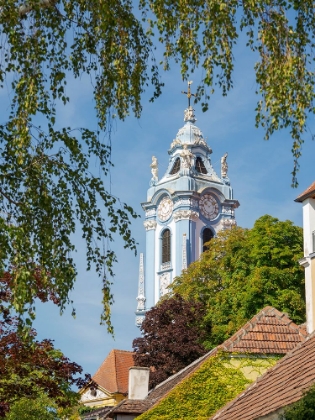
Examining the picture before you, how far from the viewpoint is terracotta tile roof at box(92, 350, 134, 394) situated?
5141 centimetres

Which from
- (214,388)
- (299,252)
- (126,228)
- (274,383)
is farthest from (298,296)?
(126,228)

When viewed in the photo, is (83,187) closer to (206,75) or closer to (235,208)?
(206,75)

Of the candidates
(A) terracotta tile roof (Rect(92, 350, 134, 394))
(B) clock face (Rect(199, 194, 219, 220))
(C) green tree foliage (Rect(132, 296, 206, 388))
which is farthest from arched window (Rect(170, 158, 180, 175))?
(C) green tree foliage (Rect(132, 296, 206, 388))

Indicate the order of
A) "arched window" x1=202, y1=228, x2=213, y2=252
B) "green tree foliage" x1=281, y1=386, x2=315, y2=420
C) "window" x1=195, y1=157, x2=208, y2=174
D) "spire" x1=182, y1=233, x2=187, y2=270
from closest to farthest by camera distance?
"green tree foliage" x1=281, y1=386, x2=315, y2=420 < "spire" x1=182, y1=233, x2=187, y2=270 < "arched window" x1=202, y1=228, x2=213, y2=252 < "window" x1=195, y1=157, x2=208, y2=174

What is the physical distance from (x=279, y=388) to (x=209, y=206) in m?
54.4

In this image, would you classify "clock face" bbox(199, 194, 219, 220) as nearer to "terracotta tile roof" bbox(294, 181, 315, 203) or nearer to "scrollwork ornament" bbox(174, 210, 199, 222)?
"scrollwork ornament" bbox(174, 210, 199, 222)

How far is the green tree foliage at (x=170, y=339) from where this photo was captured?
39.1 metres

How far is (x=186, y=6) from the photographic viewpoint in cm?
978

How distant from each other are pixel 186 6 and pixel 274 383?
8245 millimetres

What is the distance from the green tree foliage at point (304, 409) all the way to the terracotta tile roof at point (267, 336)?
367 inches

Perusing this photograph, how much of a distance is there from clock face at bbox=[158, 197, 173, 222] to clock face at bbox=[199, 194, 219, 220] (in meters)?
2.45

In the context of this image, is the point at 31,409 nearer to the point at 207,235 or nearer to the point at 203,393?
the point at 203,393

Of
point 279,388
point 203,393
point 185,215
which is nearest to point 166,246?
point 185,215

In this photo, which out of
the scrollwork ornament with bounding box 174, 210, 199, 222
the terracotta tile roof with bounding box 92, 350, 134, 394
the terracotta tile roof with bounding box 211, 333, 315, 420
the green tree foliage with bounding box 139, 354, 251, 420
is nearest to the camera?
the terracotta tile roof with bounding box 211, 333, 315, 420
